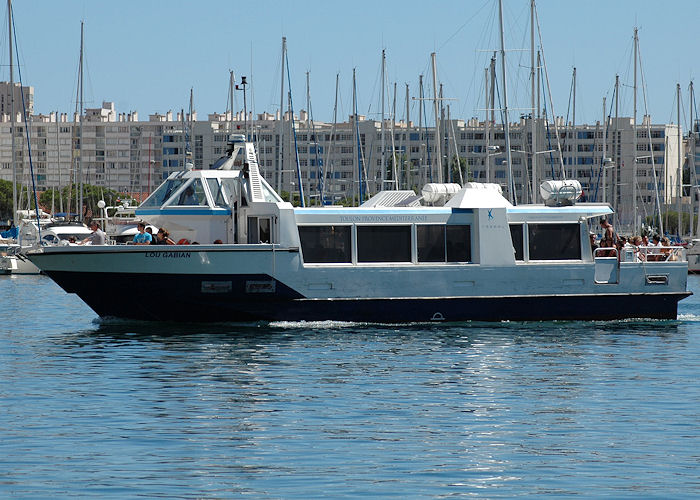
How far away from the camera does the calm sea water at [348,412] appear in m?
12.9

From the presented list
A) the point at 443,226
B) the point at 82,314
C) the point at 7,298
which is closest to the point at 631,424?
the point at 443,226

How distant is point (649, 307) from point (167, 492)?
19.8 m

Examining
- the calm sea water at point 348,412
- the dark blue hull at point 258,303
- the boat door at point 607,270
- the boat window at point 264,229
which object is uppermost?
the boat window at point 264,229

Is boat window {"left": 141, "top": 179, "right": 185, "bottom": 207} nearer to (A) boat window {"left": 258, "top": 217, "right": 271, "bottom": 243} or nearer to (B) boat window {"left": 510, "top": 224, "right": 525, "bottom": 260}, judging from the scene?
(A) boat window {"left": 258, "top": 217, "right": 271, "bottom": 243}

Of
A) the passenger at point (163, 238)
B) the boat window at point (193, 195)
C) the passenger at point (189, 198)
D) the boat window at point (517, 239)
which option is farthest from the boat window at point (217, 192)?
the boat window at point (517, 239)

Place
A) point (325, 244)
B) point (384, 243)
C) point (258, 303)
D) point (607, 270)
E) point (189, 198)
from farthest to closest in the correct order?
point (607, 270) < point (189, 198) < point (384, 243) < point (325, 244) < point (258, 303)

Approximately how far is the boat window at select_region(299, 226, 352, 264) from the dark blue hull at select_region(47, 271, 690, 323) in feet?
3.01

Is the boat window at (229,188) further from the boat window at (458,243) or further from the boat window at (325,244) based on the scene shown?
the boat window at (458,243)

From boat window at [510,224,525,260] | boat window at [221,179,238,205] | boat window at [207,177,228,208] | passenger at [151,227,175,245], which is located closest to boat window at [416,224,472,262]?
boat window at [510,224,525,260]

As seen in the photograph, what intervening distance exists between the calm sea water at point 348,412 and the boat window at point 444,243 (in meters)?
1.69

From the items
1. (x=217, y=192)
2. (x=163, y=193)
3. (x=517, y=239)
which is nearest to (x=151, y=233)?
(x=163, y=193)

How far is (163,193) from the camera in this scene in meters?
29.4

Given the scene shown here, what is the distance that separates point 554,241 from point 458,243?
7.84 ft

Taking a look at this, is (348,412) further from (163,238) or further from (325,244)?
(163,238)
